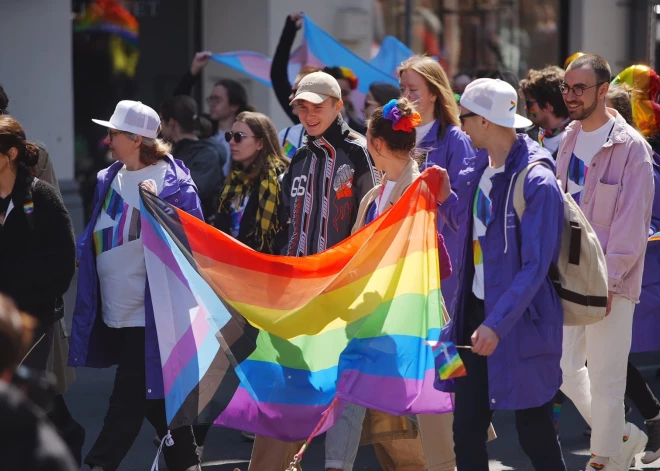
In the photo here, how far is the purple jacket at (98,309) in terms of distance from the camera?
5664mm

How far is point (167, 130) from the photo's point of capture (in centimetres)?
838

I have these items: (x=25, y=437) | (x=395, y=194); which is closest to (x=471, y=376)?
(x=395, y=194)

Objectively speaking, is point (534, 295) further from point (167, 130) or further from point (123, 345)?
point (167, 130)

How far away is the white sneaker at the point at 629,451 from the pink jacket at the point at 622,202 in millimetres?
754

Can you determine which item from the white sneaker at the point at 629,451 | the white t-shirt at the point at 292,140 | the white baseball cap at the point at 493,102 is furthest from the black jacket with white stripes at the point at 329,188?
the white t-shirt at the point at 292,140

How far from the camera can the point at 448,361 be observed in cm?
481

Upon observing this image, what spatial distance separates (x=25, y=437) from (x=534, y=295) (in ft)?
8.45

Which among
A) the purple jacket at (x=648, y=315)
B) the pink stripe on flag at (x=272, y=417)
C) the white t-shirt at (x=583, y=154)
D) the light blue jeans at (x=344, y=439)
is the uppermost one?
the white t-shirt at (x=583, y=154)

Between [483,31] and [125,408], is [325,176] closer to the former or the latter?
[125,408]

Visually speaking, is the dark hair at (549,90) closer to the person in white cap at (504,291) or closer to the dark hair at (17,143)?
the person in white cap at (504,291)

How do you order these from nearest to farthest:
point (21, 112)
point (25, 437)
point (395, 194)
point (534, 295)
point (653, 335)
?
point (25, 437)
point (534, 295)
point (395, 194)
point (653, 335)
point (21, 112)

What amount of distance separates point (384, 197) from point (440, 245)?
1.19 feet

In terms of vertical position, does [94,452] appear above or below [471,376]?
below

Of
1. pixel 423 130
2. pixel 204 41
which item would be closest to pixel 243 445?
pixel 423 130
